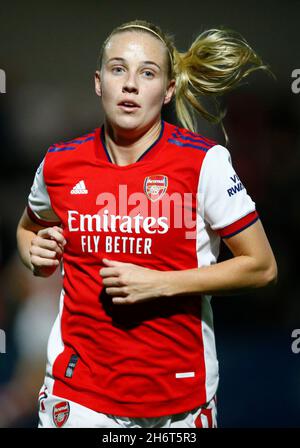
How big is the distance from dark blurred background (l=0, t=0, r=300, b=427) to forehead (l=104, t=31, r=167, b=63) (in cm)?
200

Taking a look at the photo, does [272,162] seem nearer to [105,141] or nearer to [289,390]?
[289,390]

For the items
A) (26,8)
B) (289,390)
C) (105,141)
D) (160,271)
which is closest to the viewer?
(160,271)

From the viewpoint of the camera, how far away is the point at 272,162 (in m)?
4.31

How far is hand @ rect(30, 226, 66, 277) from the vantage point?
1.94 meters

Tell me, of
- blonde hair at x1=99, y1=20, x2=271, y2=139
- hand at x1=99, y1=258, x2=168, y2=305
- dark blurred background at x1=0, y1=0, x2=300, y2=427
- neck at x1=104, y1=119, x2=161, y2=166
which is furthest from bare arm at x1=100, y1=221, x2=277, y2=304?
dark blurred background at x1=0, y1=0, x2=300, y2=427

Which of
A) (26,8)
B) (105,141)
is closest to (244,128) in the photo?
(26,8)

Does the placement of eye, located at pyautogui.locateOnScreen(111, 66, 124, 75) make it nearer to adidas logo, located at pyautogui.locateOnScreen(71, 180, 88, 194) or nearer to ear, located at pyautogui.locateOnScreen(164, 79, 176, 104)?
ear, located at pyautogui.locateOnScreen(164, 79, 176, 104)

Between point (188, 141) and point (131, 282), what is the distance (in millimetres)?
486

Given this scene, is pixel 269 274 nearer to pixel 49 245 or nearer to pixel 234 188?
pixel 234 188

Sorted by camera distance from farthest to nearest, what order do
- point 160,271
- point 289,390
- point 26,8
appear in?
1. point 26,8
2. point 289,390
3. point 160,271

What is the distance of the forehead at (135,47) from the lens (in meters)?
1.94

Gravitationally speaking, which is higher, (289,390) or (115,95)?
(115,95)

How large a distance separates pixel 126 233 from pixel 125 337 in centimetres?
32

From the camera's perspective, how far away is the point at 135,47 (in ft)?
6.38
